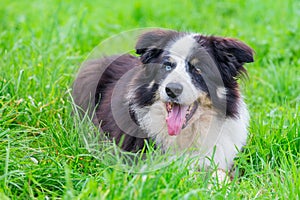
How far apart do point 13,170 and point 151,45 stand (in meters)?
1.29

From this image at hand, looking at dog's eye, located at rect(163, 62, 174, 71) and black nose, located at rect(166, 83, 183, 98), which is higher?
dog's eye, located at rect(163, 62, 174, 71)

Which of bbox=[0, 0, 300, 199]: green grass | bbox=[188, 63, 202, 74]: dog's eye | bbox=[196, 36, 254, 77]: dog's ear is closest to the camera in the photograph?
bbox=[0, 0, 300, 199]: green grass

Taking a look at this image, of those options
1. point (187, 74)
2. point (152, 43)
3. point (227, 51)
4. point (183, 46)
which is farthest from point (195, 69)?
point (152, 43)

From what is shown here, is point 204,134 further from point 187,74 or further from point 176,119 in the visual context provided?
point 187,74

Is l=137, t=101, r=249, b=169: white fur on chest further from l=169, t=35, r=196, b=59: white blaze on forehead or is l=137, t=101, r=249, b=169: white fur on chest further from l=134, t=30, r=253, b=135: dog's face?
l=169, t=35, r=196, b=59: white blaze on forehead

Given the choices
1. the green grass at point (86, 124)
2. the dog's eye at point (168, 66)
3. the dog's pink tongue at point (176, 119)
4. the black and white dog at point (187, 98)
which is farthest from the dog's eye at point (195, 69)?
the green grass at point (86, 124)

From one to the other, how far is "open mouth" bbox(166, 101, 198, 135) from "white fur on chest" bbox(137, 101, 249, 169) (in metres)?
0.06

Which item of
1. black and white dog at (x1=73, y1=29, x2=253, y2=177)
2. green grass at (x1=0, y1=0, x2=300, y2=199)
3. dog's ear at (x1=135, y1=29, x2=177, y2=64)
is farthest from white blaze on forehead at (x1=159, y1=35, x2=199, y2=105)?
green grass at (x1=0, y1=0, x2=300, y2=199)

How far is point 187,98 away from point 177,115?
170mm

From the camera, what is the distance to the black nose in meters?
3.54

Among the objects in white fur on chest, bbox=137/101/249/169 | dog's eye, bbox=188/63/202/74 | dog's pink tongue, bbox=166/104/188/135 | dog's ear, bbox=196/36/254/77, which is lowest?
white fur on chest, bbox=137/101/249/169

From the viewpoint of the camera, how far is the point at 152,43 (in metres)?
3.89

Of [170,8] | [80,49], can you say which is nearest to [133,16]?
[170,8]

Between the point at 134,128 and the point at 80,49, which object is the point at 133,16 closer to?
the point at 80,49
